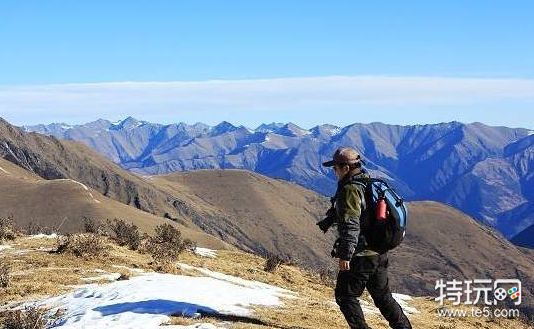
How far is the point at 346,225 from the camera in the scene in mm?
11234

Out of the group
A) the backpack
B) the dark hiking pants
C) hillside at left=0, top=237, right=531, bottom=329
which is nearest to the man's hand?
the dark hiking pants

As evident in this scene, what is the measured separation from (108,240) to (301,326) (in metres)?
18.8

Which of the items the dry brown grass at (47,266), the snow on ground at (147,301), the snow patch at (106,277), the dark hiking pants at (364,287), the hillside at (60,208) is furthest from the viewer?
the hillside at (60,208)

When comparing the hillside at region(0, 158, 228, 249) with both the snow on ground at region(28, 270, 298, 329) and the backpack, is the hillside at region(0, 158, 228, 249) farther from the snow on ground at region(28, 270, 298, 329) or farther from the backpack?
the backpack

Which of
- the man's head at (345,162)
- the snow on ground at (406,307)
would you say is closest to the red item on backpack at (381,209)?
the man's head at (345,162)

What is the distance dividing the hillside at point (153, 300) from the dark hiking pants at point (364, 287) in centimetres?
271

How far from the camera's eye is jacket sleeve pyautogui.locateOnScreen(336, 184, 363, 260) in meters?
11.2

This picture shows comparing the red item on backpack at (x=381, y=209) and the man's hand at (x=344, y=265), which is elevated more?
the red item on backpack at (x=381, y=209)

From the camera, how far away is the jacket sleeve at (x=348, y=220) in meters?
11.2

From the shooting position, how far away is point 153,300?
15.9 meters

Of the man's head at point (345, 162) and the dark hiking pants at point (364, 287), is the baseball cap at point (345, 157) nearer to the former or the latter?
→ the man's head at point (345, 162)

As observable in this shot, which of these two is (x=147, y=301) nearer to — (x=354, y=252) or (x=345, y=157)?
(x=354, y=252)

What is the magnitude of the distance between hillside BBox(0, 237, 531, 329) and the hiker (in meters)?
2.85

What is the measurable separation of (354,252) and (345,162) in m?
1.63
